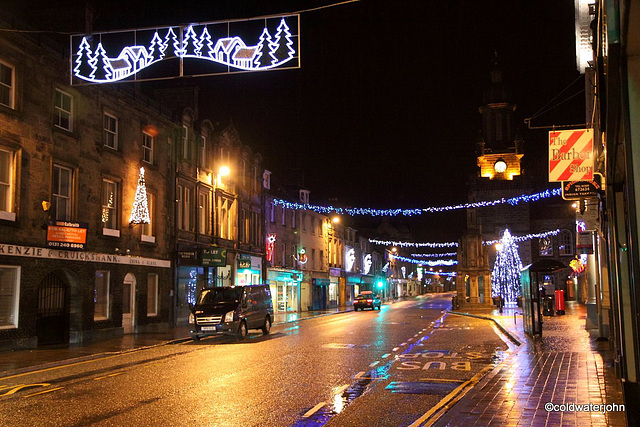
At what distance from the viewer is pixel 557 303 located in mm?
35031

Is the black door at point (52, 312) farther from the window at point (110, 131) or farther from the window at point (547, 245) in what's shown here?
the window at point (547, 245)

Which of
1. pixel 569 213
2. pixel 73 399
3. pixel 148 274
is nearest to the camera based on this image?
pixel 73 399

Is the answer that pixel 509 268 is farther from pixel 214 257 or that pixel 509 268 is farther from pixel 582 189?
pixel 582 189

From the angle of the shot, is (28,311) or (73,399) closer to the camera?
(73,399)

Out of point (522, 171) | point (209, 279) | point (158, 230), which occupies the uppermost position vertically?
point (522, 171)

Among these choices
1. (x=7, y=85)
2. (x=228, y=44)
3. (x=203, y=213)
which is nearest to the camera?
(x=228, y=44)

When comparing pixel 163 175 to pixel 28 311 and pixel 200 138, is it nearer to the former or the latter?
pixel 200 138

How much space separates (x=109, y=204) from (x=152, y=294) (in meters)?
5.38

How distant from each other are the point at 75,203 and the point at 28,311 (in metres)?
4.49

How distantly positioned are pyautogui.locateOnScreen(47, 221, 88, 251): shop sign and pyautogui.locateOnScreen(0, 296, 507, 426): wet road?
16.1 feet

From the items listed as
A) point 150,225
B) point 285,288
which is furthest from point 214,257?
point 285,288

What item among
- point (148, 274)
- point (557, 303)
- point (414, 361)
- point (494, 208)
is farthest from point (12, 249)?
point (494, 208)

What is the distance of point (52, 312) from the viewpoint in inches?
892

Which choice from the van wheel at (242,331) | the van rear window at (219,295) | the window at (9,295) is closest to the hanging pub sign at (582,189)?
the van wheel at (242,331)
